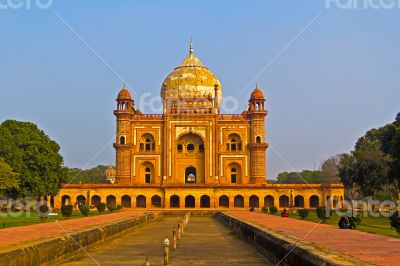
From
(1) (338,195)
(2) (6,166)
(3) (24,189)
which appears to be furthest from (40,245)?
(1) (338,195)

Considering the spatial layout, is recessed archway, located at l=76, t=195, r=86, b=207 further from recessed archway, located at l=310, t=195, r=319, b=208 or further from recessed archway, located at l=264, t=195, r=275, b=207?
recessed archway, located at l=310, t=195, r=319, b=208

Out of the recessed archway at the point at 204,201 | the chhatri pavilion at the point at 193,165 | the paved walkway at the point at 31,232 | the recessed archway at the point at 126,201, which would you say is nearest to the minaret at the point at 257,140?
the chhatri pavilion at the point at 193,165

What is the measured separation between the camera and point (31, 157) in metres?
35.3

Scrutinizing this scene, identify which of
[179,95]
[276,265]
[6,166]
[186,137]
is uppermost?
[179,95]

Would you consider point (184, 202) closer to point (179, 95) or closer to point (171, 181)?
point (171, 181)

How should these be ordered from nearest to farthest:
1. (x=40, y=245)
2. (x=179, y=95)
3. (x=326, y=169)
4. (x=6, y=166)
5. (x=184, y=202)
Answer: (x=40, y=245) → (x=6, y=166) → (x=184, y=202) → (x=179, y=95) → (x=326, y=169)

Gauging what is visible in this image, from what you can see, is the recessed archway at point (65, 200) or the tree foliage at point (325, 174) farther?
the tree foliage at point (325, 174)

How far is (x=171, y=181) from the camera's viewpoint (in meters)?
44.8

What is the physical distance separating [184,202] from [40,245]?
114 feet

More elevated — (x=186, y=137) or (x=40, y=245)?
(x=186, y=137)

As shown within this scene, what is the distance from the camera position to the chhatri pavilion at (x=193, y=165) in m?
43.0

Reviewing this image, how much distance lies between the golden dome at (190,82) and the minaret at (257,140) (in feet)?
16.7

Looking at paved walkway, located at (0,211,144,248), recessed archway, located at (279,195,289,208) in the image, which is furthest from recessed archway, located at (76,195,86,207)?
paved walkway, located at (0,211,144,248)

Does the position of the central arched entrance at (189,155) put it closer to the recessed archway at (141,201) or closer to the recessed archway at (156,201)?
the recessed archway at (156,201)
